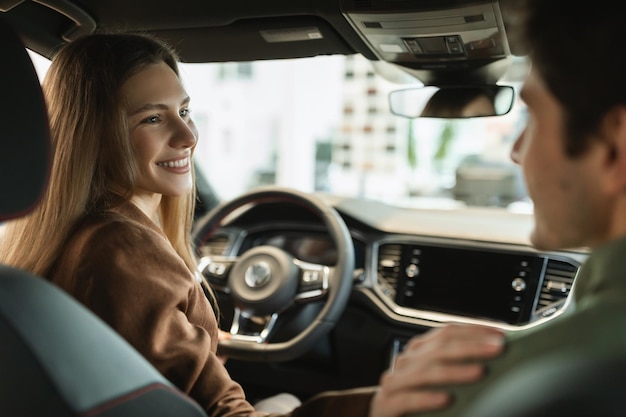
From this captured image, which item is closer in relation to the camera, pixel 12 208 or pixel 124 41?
pixel 12 208

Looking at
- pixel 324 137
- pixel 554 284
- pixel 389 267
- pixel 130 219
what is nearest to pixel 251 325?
pixel 389 267

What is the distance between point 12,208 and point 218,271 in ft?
6.06

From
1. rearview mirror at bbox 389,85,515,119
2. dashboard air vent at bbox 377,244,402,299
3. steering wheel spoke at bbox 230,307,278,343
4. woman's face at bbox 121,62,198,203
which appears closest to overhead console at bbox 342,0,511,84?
rearview mirror at bbox 389,85,515,119

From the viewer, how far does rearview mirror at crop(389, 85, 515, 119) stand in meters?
2.11

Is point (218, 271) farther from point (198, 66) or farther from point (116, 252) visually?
point (116, 252)

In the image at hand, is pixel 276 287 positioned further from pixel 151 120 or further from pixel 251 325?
Answer: pixel 151 120

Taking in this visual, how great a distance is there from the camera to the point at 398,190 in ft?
43.9

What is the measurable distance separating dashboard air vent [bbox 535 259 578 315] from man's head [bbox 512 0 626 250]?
5.45 ft

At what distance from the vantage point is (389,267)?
2912 mm

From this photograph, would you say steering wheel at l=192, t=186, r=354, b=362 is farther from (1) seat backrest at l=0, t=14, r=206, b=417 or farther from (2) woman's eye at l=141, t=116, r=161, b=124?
(1) seat backrest at l=0, t=14, r=206, b=417

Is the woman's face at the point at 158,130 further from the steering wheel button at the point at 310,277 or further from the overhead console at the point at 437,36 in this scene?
the steering wheel button at the point at 310,277

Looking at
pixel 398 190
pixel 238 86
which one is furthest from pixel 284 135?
pixel 398 190

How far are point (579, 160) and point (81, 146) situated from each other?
1036mm

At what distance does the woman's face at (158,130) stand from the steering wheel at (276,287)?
94cm
